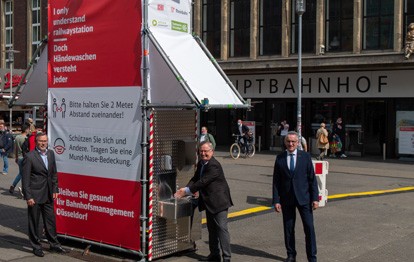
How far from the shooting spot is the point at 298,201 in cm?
732

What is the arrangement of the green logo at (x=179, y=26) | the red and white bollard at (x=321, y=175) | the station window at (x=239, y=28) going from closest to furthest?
the green logo at (x=179, y=26)
the red and white bollard at (x=321, y=175)
the station window at (x=239, y=28)

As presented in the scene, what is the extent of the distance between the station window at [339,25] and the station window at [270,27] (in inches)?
109

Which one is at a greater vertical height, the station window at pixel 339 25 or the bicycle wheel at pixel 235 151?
the station window at pixel 339 25

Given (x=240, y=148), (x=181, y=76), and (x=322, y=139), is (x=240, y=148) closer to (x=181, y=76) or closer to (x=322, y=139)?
(x=322, y=139)

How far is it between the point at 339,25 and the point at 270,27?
4038mm

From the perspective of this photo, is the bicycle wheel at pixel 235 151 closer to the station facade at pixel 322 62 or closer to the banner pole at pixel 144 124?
the station facade at pixel 322 62

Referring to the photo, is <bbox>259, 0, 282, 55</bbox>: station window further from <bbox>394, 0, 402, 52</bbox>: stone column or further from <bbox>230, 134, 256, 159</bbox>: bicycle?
<bbox>394, 0, 402, 52</bbox>: stone column

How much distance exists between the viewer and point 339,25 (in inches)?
1077

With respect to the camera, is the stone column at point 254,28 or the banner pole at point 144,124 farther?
the stone column at point 254,28

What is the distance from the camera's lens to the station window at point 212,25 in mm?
31812

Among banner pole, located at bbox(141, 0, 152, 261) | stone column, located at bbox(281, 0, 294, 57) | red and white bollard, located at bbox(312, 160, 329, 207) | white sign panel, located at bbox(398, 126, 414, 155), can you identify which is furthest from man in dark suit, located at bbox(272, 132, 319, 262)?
stone column, located at bbox(281, 0, 294, 57)

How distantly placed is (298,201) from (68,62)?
4.20m

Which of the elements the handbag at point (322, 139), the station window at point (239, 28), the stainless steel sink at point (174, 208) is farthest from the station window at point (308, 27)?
the stainless steel sink at point (174, 208)

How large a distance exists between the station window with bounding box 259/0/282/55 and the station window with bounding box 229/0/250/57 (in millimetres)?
881
